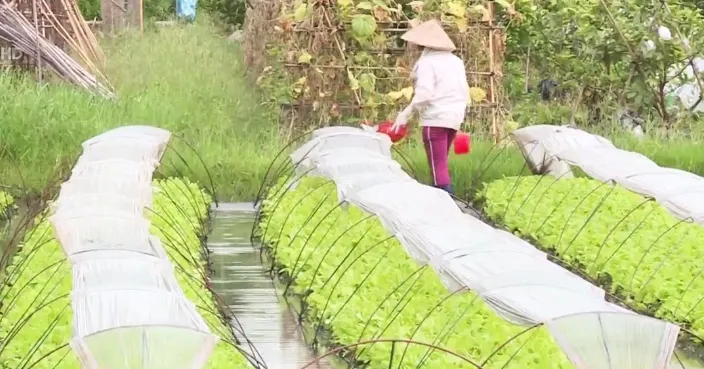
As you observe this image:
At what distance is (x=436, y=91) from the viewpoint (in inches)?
342

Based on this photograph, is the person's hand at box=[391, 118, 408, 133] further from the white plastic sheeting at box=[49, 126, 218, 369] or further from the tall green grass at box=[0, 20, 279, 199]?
the white plastic sheeting at box=[49, 126, 218, 369]

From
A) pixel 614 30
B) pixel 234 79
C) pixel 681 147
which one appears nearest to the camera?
pixel 681 147

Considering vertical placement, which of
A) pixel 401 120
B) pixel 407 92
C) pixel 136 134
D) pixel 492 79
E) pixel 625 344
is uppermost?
pixel 492 79

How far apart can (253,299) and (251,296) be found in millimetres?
65

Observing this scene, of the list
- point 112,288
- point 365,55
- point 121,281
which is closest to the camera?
point 112,288

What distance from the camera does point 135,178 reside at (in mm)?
7500

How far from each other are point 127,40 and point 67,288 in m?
11.6

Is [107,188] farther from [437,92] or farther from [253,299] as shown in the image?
[437,92]

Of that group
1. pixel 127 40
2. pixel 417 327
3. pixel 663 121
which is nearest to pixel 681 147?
pixel 663 121

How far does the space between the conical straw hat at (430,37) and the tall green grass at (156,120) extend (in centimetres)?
191

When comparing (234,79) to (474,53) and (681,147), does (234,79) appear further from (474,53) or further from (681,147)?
(681,147)

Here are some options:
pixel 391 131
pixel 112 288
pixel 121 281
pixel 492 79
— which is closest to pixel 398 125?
pixel 391 131

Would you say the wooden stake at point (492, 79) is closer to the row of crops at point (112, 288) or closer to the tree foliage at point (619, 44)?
the tree foliage at point (619, 44)

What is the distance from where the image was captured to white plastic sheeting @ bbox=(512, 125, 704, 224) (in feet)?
24.4
